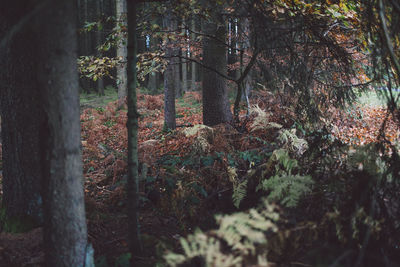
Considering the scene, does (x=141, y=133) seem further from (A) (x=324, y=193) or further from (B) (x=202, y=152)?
(A) (x=324, y=193)

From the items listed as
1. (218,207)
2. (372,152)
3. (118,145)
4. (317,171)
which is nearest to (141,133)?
(118,145)

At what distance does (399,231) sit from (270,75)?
2.57 meters

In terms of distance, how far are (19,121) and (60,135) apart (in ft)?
4.65

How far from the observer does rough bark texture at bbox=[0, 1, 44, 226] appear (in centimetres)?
301

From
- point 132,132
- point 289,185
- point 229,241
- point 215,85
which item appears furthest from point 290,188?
point 215,85

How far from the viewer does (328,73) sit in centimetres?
438

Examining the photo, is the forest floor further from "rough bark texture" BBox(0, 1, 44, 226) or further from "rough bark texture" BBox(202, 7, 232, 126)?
"rough bark texture" BBox(202, 7, 232, 126)

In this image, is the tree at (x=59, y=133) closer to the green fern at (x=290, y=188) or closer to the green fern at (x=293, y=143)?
the green fern at (x=290, y=188)

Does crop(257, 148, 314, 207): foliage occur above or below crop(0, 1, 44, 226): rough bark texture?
below

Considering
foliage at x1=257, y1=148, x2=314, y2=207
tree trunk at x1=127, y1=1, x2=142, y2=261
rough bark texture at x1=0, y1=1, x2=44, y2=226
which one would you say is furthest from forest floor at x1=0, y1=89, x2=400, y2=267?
foliage at x1=257, y1=148, x2=314, y2=207

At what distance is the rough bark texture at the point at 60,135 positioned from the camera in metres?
1.97

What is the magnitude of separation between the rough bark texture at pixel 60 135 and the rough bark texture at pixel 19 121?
3.73 feet

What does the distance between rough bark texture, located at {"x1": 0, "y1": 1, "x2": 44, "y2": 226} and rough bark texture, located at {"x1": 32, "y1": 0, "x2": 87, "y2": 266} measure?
3.73 ft

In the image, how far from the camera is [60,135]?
2.06 m
